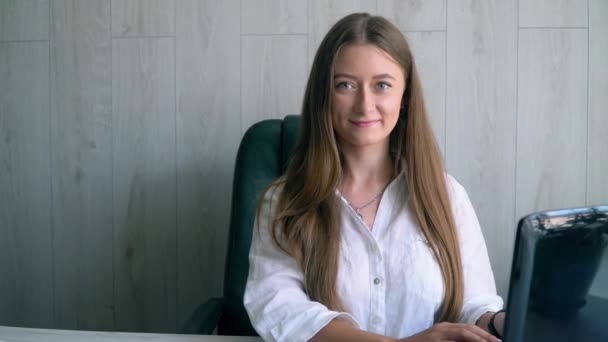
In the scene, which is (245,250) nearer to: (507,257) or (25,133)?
(507,257)

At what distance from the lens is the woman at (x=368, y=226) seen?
1.06m

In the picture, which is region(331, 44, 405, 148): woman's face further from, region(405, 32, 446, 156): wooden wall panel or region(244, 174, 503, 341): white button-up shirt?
region(405, 32, 446, 156): wooden wall panel

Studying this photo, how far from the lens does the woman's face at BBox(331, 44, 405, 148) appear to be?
3.54ft

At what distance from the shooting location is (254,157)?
→ 4.80 feet

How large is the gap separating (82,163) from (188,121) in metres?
0.43

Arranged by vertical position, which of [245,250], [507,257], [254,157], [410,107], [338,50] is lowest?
[507,257]

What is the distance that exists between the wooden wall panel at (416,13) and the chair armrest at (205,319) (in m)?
1.05

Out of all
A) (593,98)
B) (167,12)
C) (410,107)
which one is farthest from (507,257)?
(167,12)

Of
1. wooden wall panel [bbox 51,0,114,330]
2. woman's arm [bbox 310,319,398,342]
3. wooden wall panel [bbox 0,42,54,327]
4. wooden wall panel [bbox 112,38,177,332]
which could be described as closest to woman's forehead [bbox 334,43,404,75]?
woman's arm [bbox 310,319,398,342]

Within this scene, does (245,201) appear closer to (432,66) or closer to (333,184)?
(333,184)

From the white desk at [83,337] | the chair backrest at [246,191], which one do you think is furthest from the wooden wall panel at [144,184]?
the white desk at [83,337]

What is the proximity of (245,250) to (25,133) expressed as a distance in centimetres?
104

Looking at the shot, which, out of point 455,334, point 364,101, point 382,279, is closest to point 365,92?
point 364,101

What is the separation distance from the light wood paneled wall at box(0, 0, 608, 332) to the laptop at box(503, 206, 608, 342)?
48.5 inches
